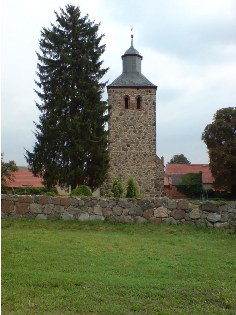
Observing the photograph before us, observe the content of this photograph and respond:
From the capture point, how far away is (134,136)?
27.5 meters

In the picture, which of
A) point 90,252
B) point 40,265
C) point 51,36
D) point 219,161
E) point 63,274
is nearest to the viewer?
point 63,274

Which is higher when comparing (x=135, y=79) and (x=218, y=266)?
(x=135, y=79)

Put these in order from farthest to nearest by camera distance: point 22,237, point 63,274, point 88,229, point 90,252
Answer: point 88,229 → point 22,237 → point 90,252 → point 63,274

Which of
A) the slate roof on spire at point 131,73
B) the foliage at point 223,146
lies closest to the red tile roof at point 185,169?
the foliage at point 223,146

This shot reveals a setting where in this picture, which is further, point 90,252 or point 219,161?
point 219,161

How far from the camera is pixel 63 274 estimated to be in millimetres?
6406

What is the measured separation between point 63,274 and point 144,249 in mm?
2784

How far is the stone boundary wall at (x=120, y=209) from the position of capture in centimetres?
1268

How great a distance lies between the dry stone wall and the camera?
2712cm

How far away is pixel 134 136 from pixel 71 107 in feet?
21.4

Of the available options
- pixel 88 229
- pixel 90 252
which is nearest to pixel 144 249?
pixel 90 252

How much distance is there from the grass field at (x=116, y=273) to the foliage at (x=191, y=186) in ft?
95.2

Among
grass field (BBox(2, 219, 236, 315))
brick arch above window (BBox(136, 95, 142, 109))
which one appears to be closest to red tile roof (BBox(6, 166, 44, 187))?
brick arch above window (BBox(136, 95, 142, 109))

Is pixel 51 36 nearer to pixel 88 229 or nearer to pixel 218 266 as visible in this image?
pixel 88 229
